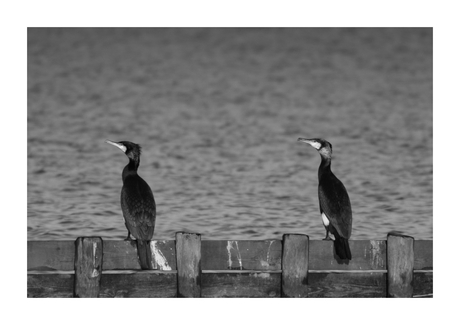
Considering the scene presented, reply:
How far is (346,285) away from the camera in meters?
9.51

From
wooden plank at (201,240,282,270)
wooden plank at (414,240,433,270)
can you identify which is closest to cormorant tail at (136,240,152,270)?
wooden plank at (201,240,282,270)

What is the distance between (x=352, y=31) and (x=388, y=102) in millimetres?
9753

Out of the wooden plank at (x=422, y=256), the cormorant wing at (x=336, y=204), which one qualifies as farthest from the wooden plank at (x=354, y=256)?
the wooden plank at (x=422, y=256)

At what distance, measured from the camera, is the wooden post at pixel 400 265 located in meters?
9.41

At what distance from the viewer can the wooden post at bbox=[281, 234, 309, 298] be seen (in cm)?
934

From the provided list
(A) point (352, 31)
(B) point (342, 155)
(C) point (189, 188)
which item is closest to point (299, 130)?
(B) point (342, 155)

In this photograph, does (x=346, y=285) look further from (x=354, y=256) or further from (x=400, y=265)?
(x=400, y=265)

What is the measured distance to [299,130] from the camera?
793 inches

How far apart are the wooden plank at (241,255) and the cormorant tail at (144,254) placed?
1.71 ft

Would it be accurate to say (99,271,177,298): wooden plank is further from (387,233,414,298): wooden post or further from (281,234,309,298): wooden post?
(387,233,414,298): wooden post

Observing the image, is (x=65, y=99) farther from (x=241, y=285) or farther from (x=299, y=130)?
(x=241, y=285)

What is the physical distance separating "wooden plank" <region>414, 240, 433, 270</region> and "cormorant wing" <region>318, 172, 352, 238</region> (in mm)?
669

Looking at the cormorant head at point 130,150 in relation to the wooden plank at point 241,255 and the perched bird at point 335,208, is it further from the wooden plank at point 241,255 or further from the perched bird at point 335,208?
the perched bird at point 335,208

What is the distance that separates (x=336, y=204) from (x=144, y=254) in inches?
78.6
